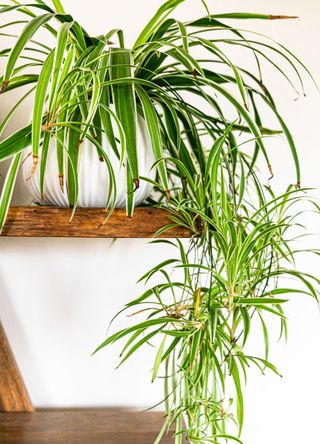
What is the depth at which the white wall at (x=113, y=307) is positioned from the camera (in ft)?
4.63

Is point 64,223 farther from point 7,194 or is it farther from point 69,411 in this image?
point 69,411

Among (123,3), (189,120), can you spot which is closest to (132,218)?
(189,120)

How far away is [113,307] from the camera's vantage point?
143cm

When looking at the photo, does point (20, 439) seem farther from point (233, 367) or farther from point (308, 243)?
point (308, 243)

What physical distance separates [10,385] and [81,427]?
0.66 feet

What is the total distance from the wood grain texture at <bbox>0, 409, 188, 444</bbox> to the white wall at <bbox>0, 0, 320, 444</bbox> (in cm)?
8

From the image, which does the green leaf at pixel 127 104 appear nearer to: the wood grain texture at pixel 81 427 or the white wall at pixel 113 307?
the white wall at pixel 113 307

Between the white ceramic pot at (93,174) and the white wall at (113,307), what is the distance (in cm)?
38

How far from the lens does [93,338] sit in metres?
1.43

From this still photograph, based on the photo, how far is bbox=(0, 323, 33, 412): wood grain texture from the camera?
1346 mm

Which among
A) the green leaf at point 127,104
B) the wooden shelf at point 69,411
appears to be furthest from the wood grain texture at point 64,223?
the green leaf at point 127,104

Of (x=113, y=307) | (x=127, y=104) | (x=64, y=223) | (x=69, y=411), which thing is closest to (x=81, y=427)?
(x=69, y=411)

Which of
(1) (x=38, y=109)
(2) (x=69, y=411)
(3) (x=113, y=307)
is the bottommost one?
(2) (x=69, y=411)

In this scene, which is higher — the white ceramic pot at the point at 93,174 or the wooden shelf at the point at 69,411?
the white ceramic pot at the point at 93,174
